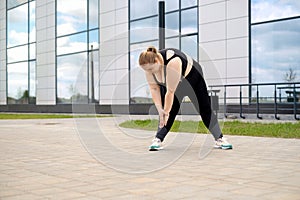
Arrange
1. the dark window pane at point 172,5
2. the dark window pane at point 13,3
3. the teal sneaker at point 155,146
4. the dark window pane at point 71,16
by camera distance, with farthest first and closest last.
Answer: the dark window pane at point 13,3, the dark window pane at point 71,16, the dark window pane at point 172,5, the teal sneaker at point 155,146

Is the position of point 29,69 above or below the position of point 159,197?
above

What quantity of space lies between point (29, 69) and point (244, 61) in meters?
16.9

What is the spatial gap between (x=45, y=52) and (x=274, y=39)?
15855 millimetres

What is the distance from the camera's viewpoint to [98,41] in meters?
23.6

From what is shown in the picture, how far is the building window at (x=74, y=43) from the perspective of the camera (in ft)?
77.3

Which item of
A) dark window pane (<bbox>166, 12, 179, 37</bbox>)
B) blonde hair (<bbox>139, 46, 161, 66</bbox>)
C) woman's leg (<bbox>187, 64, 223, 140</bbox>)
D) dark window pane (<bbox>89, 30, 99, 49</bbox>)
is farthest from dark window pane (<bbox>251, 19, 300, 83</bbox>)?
blonde hair (<bbox>139, 46, 161, 66</bbox>)

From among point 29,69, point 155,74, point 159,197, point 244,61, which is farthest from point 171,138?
point 29,69

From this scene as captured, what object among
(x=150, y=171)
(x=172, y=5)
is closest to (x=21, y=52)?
(x=172, y=5)

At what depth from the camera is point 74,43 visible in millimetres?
25078

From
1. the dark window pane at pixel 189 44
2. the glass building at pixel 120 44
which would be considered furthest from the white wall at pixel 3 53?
the dark window pane at pixel 189 44

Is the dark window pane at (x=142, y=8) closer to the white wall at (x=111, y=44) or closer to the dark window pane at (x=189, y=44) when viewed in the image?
the white wall at (x=111, y=44)

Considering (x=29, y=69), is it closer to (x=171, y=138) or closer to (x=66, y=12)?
(x=66, y=12)

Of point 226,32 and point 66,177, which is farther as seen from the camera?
point 226,32

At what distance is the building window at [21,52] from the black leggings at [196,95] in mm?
23447
